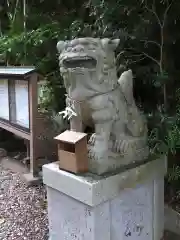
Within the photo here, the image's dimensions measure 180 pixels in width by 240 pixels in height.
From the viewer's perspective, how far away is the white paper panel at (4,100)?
320cm

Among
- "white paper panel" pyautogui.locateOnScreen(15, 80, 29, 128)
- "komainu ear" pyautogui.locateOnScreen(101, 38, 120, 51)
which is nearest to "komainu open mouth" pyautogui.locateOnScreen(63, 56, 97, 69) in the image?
"komainu ear" pyautogui.locateOnScreen(101, 38, 120, 51)

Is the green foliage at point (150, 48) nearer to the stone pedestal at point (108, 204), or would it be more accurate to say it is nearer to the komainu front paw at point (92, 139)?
the stone pedestal at point (108, 204)

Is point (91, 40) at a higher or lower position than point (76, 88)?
higher

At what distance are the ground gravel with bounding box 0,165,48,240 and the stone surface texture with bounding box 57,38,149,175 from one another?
785mm

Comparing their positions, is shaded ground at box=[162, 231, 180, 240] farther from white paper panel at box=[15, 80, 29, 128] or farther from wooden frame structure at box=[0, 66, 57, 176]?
white paper panel at box=[15, 80, 29, 128]

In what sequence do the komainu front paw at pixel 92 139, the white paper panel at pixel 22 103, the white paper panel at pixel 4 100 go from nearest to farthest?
the komainu front paw at pixel 92 139, the white paper panel at pixel 22 103, the white paper panel at pixel 4 100

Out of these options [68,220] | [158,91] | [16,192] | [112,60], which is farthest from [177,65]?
[16,192]

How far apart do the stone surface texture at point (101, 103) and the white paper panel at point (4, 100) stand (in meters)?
1.65

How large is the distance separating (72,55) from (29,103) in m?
1.42

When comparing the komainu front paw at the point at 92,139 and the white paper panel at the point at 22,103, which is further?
the white paper panel at the point at 22,103

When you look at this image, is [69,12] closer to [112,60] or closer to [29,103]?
[29,103]

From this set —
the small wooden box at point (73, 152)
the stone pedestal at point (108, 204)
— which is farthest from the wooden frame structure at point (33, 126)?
the small wooden box at point (73, 152)

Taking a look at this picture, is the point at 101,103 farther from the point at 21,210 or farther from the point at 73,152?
the point at 21,210

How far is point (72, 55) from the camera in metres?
1.52
